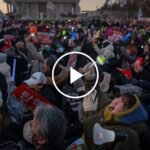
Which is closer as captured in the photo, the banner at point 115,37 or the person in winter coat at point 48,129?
the person in winter coat at point 48,129

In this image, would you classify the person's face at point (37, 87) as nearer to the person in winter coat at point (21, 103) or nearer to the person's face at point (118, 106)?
the person in winter coat at point (21, 103)

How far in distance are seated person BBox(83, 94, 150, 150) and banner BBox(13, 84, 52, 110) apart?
3.48 feet

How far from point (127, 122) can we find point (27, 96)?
4.87 ft

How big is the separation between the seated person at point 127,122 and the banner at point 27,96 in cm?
106

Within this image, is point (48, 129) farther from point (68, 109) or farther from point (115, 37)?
point (115, 37)

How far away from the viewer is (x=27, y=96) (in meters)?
4.78

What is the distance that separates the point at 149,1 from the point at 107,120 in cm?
7735

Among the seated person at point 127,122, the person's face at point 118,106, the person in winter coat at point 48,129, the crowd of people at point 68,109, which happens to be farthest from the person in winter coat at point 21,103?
the person in winter coat at point 48,129

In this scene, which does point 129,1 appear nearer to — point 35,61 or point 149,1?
point 149,1

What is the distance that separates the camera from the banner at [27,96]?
4.71 meters

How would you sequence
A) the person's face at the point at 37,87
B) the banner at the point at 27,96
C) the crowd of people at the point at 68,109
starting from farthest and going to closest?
the person's face at the point at 37,87 → the banner at the point at 27,96 → the crowd of people at the point at 68,109

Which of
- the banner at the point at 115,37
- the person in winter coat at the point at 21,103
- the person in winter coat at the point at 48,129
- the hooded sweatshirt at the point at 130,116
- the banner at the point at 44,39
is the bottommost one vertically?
the banner at the point at 115,37

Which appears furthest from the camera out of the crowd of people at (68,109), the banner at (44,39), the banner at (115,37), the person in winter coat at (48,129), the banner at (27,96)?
the banner at (115,37)

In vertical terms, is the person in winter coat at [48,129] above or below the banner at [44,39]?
above
